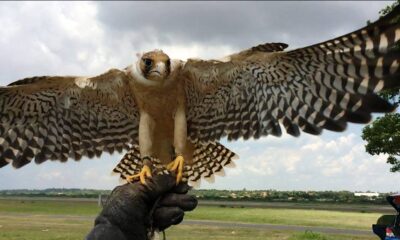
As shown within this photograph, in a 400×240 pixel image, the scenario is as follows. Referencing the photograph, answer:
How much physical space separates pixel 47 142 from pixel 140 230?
197 cm

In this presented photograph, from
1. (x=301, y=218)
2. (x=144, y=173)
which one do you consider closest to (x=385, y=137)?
(x=301, y=218)

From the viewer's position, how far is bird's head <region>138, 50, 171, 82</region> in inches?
212

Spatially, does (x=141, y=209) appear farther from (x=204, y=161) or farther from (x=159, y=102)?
(x=204, y=161)

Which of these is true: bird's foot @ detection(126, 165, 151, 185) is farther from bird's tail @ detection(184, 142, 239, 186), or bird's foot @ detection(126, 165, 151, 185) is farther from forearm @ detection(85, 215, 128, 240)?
bird's tail @ detection(184, 142, 239, 186)

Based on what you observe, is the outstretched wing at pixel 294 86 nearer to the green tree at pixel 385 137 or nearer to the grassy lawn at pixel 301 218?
the green tree at pixel 385 137

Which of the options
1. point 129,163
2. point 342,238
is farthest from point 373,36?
point 342,238

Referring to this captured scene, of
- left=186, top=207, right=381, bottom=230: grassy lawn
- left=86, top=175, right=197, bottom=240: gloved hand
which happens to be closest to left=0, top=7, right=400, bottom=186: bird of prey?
left=86, top=175, right=197, bottom=240: gloved hand

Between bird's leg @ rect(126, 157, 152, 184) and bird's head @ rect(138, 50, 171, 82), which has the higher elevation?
bird's head @ rect(138, 50, 171, 82)

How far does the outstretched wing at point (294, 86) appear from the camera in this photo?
4902 millimetres

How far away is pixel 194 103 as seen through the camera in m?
6.13

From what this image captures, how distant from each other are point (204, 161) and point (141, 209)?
1.56 m

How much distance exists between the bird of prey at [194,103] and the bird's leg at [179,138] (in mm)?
11

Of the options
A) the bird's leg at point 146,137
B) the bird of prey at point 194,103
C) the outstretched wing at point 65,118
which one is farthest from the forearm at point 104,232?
the outstretched wing at point 65,118

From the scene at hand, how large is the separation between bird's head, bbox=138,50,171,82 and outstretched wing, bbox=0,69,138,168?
1.75ft
